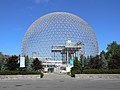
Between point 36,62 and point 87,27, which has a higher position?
point 87,27

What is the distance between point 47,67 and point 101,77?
76.8 metres

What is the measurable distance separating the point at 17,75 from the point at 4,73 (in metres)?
2.37

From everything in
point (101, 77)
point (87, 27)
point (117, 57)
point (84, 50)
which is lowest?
point (101, 77)

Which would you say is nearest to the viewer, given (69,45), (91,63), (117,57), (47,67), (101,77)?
(101,77)

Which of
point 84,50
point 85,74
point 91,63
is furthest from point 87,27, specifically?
point 85,74

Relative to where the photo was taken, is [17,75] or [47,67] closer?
[17,75]

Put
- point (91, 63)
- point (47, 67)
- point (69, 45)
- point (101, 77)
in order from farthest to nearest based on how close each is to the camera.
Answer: point (47, 67) → point (69, 45) → point (91, 63) → point (101, 77)

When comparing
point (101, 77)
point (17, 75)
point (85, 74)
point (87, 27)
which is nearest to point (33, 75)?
point (17, 75)

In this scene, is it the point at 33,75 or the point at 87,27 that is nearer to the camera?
the point at 33,75

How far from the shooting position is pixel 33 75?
45312mm

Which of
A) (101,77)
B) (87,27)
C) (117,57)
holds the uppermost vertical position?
(87,27)

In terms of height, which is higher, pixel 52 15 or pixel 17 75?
pixel 52 15

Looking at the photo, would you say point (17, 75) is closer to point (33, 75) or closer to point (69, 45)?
point (33, 75)

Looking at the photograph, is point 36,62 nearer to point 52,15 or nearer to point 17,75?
point 17,75
